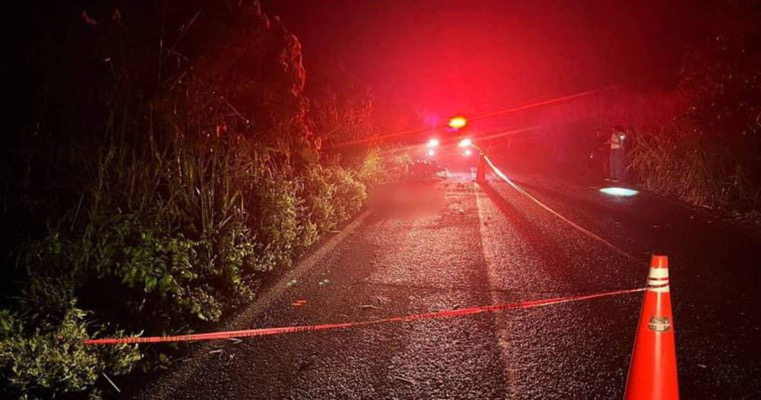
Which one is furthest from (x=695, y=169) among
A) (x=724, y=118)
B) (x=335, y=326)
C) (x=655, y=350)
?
(x=335, y=326)

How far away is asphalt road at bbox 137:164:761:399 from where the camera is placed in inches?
128

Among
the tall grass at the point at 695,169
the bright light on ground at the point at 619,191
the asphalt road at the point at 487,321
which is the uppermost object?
the tall grass at the point at 695,169

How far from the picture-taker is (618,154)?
51.2 ft

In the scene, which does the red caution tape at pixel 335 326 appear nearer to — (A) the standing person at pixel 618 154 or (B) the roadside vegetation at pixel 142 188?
(B) the roadside vegetation at pixel 142 188

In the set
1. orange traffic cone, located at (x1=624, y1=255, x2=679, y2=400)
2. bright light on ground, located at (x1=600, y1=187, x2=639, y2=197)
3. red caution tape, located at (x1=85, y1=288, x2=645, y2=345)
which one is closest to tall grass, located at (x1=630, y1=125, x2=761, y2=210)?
bright light on ground, located at (x1=600, y1=187, x2=639, y2=197)

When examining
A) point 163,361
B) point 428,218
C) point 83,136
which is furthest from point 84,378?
point 428,218

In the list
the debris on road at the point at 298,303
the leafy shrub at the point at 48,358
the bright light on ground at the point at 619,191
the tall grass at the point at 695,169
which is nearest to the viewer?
the leafy shrub at the point at 48,358

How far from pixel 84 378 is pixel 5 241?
1986 millimetres

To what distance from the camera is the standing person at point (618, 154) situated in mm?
15312

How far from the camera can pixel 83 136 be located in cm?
538

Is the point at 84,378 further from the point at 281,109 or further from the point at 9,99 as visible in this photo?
the point at 281,109

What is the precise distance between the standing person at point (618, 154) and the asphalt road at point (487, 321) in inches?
302

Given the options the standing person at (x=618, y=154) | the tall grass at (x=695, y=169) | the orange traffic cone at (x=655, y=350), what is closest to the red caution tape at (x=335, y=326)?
the orange traffic cone at (x=655, y=350)

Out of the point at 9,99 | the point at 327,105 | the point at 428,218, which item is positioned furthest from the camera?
the point at 327,105
